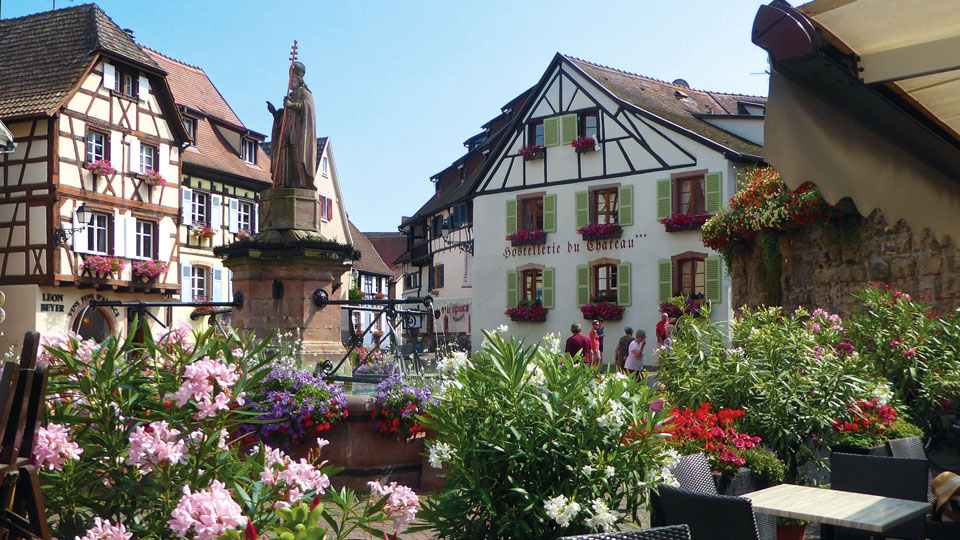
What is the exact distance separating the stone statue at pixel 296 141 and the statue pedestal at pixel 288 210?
0.12 meters

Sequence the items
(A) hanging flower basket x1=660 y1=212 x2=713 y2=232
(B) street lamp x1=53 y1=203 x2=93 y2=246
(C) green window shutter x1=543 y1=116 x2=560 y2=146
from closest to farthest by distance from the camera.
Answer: (B) street lamp x1=53 y1=203 x2=93 y2=246 < (A) hanging flower basket x1=660 y1=212 x2=713 y2=232 < (C) green window shutter x1=543 y1=116 x2=560 y2=146

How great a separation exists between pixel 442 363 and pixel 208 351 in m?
1.33

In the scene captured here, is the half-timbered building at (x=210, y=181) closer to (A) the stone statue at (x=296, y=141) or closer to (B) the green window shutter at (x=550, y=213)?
(B) the green window shutter at (x=550, y=213)

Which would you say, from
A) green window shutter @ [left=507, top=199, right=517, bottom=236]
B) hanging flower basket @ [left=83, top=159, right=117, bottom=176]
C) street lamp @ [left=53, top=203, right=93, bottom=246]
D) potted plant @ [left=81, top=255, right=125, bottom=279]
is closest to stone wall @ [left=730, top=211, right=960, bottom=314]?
green window shutter @ [left=507, top=199, right=517, bottom=236]

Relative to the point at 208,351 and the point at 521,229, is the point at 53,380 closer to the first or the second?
the point at 208,351

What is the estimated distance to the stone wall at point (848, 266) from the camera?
10.4 m

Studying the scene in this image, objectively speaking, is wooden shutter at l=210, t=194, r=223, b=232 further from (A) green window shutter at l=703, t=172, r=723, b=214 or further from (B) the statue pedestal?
(B) the statue pedestal

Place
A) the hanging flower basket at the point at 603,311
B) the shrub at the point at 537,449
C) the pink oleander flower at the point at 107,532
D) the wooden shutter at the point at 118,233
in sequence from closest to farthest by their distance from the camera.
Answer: the pink oleander flower at the point at 107,532
the shrub at the point at 537,449
the wooden shutter at the point at 118,233
the hanging flower basket at the point at 603,311

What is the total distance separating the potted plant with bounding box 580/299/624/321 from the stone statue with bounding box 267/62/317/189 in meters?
17.7

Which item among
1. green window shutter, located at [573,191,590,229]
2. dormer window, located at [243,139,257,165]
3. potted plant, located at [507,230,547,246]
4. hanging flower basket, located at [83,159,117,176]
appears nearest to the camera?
hanging flower basket, located at [83,159,117,176]

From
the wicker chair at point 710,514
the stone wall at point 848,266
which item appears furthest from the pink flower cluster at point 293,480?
the stone wall at point 848,266

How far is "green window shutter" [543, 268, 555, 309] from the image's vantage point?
28500mm

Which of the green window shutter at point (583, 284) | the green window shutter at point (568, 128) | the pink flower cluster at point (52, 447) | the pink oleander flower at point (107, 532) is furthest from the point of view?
the green window shutter at point (568, 128)

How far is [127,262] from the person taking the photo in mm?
25703
